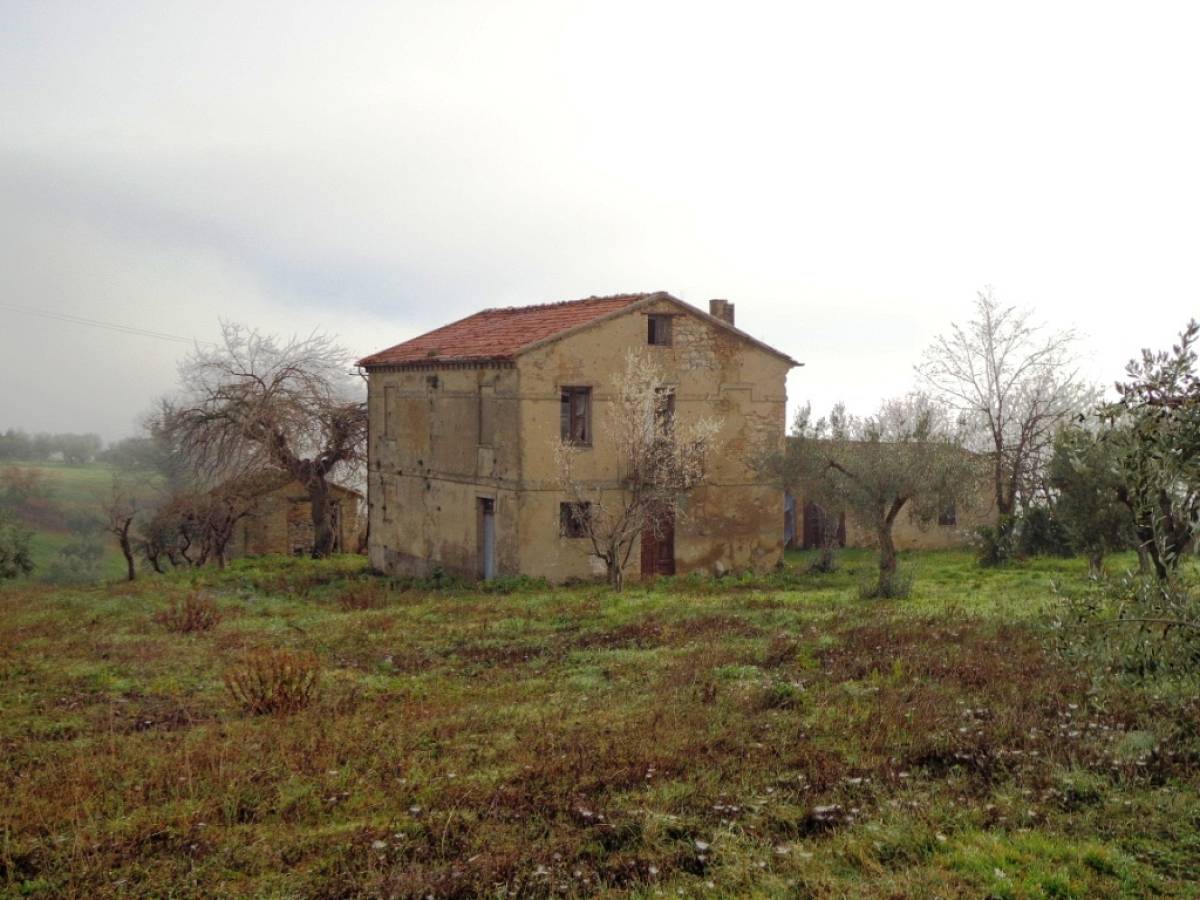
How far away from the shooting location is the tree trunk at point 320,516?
3675cm

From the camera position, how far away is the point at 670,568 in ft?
89.0

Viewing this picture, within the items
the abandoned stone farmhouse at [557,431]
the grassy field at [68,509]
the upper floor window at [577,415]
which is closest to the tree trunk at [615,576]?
the abandoned stone farmhouse at [557,431]

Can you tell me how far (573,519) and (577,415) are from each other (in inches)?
98.5

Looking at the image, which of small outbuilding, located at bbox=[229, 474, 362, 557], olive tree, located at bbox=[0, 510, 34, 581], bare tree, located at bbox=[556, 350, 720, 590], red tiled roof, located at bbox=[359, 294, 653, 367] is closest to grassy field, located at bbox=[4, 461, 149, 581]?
olive tree, located at bbox=[0, 510, 34, 581]

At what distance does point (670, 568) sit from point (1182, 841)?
767 inches

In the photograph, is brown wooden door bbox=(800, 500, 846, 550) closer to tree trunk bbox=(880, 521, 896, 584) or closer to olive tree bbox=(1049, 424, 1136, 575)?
tree trunk bbox=(880, 521, 896, 584)

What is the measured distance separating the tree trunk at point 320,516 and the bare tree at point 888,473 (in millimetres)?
18307

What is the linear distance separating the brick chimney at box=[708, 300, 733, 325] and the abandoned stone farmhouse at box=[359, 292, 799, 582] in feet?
0.10

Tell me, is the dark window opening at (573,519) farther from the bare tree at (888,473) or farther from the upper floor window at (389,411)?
the upper floor window at (389,411)

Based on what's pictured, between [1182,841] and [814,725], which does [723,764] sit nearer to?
[814,725]

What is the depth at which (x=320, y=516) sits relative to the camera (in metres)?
37.0

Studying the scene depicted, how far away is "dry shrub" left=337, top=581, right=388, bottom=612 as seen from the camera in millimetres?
23078

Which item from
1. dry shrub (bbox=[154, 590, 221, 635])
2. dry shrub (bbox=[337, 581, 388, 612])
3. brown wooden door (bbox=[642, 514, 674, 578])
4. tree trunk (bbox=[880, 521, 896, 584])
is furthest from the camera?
brown wooden door (bbox=[642, 514, 674, 578])

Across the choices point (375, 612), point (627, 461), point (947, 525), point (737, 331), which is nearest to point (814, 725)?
point (375, 612)
